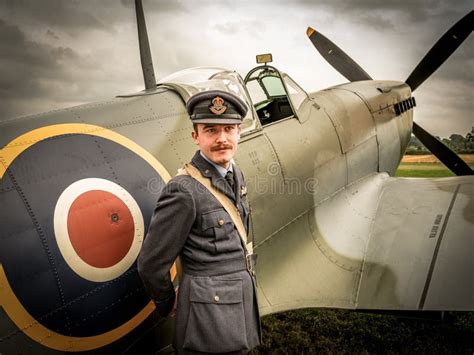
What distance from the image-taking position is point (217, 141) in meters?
1.99

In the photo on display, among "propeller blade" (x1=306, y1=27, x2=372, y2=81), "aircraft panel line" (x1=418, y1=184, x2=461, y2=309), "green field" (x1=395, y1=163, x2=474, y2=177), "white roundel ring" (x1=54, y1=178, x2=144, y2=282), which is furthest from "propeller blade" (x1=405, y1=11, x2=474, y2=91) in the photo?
"green field" (x1=395, y1=163, x2=474, y2=177)

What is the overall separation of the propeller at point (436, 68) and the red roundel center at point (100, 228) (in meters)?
6.98

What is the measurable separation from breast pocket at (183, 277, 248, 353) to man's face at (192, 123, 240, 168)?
612 mm

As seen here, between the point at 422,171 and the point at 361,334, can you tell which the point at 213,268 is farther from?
the point at 422,171

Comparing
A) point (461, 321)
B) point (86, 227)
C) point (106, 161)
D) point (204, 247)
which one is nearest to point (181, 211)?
point (204, 247)

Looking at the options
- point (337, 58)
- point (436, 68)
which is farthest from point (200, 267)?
point (337, 58)

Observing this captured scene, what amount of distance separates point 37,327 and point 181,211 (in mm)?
861

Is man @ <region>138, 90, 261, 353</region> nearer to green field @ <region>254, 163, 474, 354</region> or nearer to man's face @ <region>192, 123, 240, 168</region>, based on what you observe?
man's face @ <region>192, 123, 240, 168</region>

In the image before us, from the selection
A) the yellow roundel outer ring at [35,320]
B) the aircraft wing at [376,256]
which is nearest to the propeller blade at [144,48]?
the yellow roundel outer ring at [35,320]

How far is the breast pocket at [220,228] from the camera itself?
6.37 ft

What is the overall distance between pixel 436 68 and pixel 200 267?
24.8 ft

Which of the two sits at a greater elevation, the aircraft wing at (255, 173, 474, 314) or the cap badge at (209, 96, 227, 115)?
the cap badge at (209, 96, 227, 115)

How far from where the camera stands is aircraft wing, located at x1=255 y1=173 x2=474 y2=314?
11.1 ft

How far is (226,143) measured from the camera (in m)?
2.00
